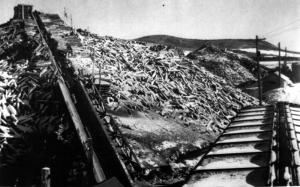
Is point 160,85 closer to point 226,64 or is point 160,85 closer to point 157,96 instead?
point 157,96

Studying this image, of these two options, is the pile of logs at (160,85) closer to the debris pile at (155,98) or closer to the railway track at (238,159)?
the debris pile at (155,98)

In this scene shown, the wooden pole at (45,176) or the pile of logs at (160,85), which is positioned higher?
the pile of logs at (160,85)

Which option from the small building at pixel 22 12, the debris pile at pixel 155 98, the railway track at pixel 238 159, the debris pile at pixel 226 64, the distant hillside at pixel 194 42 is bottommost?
the railway track at pixel 238 159

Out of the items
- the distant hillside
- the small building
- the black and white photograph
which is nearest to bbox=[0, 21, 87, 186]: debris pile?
the black and white photograph

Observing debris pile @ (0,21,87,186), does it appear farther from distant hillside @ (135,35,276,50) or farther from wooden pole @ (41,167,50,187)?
distant hillside @ (135,35,276,50)

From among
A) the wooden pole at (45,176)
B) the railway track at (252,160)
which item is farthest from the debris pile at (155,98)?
the wooden pole at (45,176)

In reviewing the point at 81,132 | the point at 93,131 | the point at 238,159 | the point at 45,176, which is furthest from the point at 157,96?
the point at 45,176
